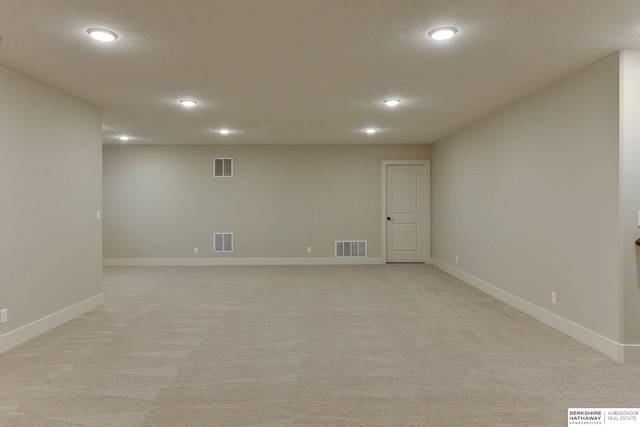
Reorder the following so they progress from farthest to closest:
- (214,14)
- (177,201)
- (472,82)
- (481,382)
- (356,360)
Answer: (177,201) < (472,82) < (356,360) < (481,382) < (214,14)

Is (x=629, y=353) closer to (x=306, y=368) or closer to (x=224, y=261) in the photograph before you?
(x=306, y=368)

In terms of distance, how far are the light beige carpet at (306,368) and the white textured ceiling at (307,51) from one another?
2488 millimetres

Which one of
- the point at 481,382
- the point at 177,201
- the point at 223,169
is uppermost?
the point at 223,169

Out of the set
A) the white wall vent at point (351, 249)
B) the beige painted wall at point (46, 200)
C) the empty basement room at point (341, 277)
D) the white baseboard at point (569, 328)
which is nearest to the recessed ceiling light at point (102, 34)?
the empty basement room at point (341, 277)

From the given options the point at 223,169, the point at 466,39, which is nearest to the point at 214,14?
the point at 466,39

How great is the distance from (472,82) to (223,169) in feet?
18.8

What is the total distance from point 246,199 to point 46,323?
4.84 meters

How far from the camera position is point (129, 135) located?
288 inches

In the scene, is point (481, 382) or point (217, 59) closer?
point (481, 382)

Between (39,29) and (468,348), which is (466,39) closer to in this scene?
(468,348)

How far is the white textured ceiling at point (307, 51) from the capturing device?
258cm

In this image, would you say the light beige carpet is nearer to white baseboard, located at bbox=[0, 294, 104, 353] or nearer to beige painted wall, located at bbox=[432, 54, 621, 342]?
white baseboard, located at bbox=[0, 294, 104, 353]

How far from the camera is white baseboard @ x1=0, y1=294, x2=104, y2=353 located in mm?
3559
